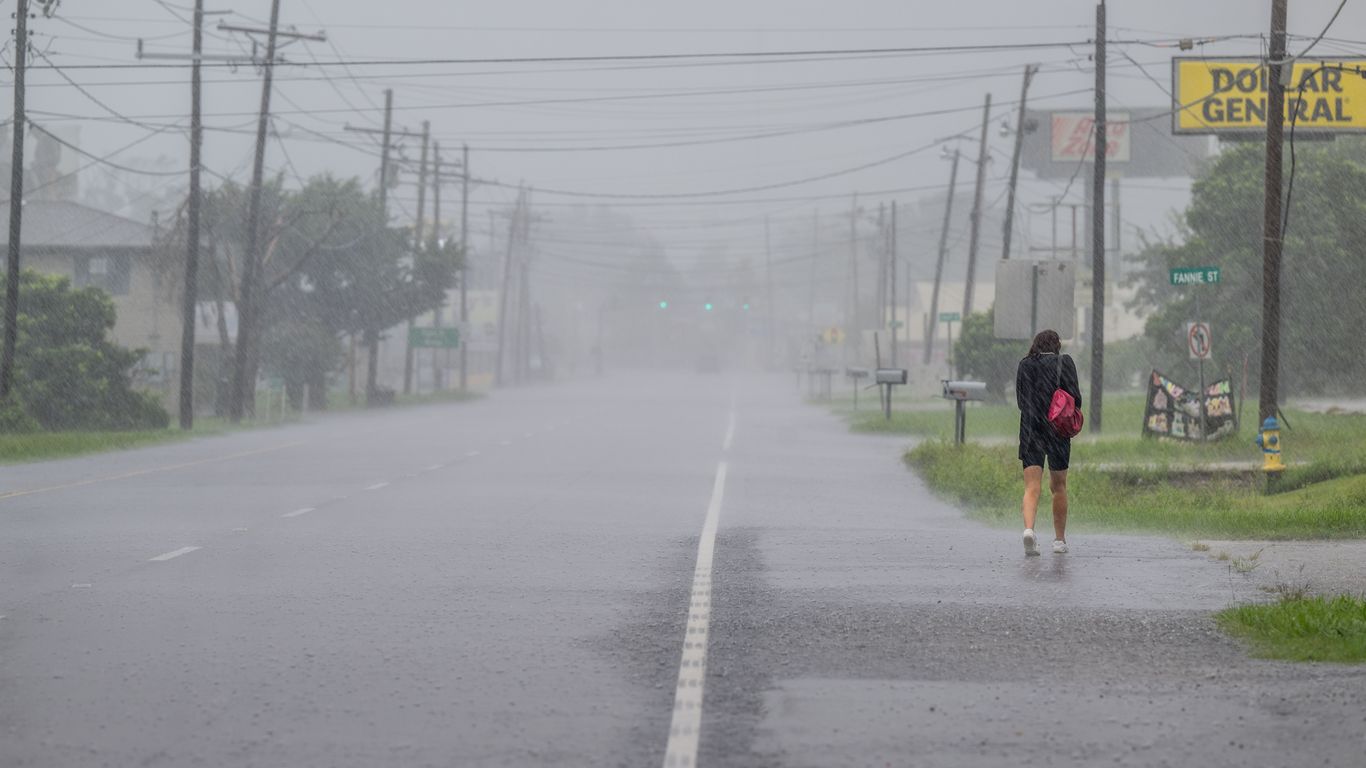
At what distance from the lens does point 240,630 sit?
411 inches

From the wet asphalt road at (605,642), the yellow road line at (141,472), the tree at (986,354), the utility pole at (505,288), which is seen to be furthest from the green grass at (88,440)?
the utility pole at (505,288)

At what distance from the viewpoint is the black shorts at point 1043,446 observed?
47.8 ft

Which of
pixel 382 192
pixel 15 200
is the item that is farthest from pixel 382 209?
pixel 15 200

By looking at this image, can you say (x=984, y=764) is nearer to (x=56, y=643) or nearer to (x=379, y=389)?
(x=56, y=643)

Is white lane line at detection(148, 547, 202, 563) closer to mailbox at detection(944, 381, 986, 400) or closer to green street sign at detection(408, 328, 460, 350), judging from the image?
mailbox at detection(944, 381, 986, 400)

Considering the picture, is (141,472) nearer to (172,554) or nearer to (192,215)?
(172,554)

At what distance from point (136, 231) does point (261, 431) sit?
2190 cm

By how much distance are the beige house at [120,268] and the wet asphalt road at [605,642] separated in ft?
139

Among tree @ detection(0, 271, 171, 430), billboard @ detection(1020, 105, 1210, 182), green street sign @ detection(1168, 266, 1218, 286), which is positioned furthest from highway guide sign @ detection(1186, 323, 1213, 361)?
billboard @ detection(1020, 105, 1210, 182)

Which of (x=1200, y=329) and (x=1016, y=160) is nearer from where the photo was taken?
Answer: (x=1200, y=329)

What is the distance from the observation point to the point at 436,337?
8012 cm

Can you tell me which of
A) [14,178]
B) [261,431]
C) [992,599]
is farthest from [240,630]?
[261,431]

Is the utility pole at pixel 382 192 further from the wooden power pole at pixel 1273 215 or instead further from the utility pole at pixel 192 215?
the wooden power pole at pixel 1273 215

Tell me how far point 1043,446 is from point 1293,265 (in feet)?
120
